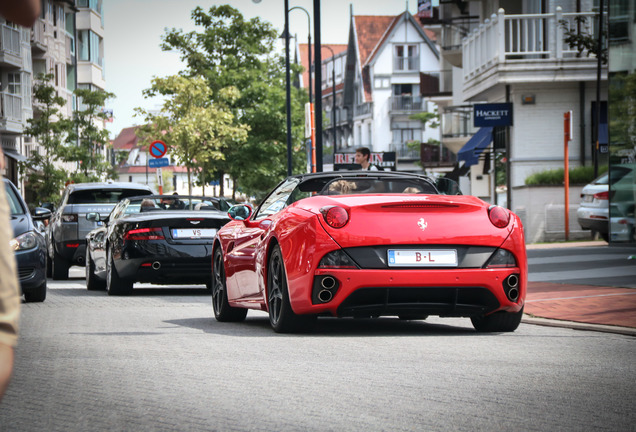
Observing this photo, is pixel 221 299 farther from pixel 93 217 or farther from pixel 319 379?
pixel 93 217

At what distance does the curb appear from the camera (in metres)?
9.28

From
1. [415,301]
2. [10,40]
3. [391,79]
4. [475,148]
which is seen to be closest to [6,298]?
[415,301]

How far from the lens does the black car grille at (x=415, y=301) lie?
27.1 feet

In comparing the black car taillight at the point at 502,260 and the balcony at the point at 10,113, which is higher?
the balcony at the point at 10,113

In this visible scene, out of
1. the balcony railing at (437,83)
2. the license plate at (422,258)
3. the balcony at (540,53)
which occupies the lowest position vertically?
the license plate at (422,258)

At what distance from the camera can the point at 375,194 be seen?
8.82 m

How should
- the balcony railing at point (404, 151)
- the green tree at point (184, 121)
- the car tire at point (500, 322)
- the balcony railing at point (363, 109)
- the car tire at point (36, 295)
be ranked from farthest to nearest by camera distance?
the balcony railing at point (363, 109)
the balcony railing at point (404, 151)
the green tree at point (184, 121)
the car tire at point (36, 295)
the car tire at point (500, 322)

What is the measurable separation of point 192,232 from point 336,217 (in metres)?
7.24

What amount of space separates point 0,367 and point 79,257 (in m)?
18.3

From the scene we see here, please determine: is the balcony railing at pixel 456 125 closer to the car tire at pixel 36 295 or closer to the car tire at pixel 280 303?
the car tire at pixel 36 295

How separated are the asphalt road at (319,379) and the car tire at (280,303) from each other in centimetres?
16

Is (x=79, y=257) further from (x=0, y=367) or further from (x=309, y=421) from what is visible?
(x=0, y=367)

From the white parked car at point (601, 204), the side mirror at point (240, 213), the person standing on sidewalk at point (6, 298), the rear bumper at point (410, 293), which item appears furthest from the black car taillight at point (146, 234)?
the person standing on sidewalk at point (6, 298)

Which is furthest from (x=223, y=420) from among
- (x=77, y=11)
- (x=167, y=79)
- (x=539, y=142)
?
(x=77, y=11)
